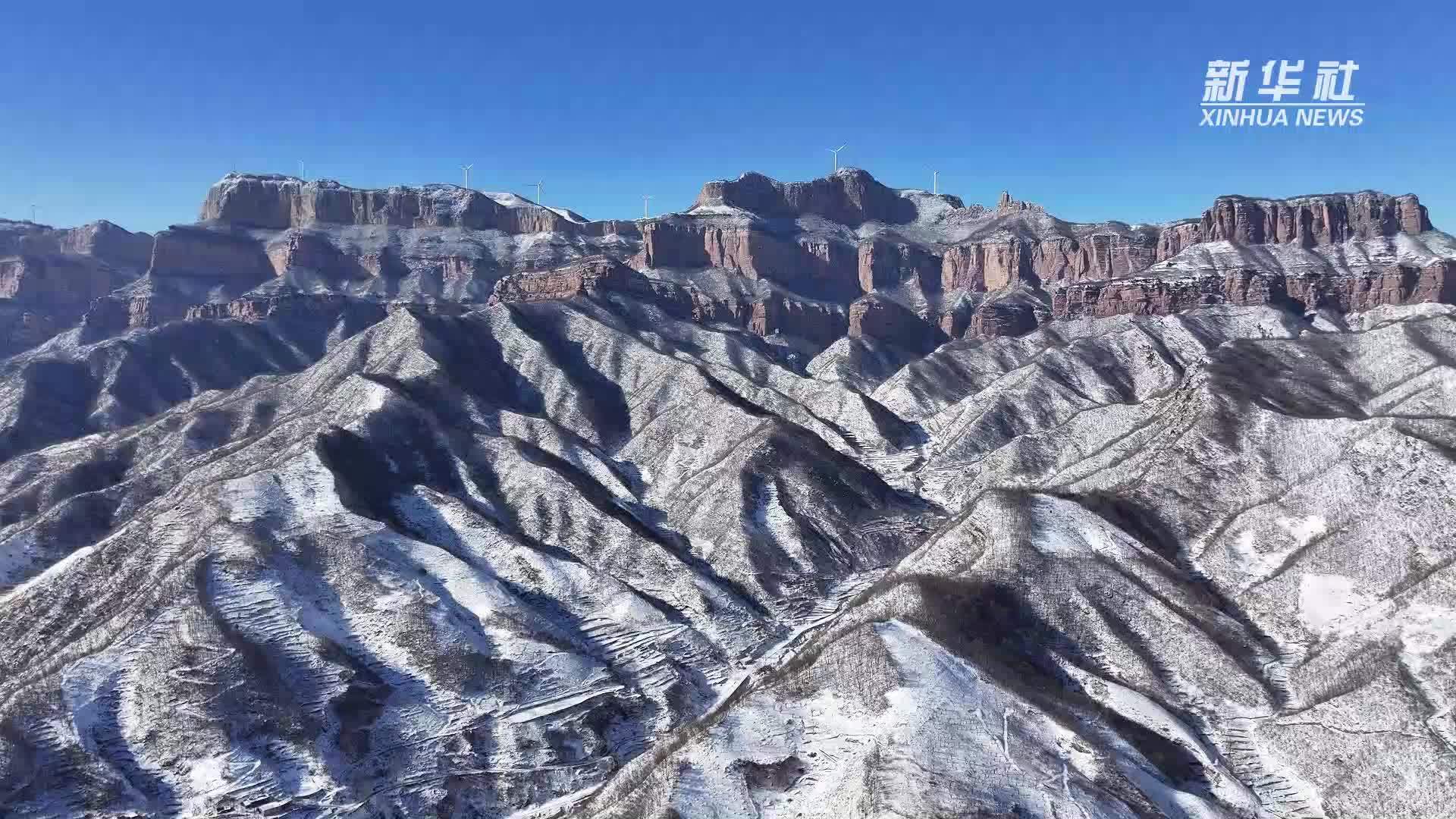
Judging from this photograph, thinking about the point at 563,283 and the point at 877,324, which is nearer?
the point at 563,283

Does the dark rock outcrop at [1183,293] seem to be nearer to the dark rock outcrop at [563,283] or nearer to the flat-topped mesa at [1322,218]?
the flat-topped mesa at [1322,218]

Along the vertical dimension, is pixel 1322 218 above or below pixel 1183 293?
above

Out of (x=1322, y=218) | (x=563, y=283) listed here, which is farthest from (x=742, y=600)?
(x=1322, y=218)

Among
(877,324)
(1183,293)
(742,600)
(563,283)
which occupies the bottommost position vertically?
(742,600)

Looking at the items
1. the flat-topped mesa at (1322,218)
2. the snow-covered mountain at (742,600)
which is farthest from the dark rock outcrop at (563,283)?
the flat-topped mesa at (1322,218)

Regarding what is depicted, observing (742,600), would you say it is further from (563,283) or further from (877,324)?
(877,324)

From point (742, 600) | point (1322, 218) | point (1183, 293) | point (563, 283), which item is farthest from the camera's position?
point (1322, 218)

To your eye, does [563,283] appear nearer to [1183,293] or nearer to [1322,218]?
[1183,293]

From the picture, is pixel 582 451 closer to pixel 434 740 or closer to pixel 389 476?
pixel 389 476

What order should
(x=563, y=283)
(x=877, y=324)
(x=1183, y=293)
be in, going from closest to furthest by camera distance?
(x=1183, y=293) → (x=563, y=283) → (x=877, y=324)
